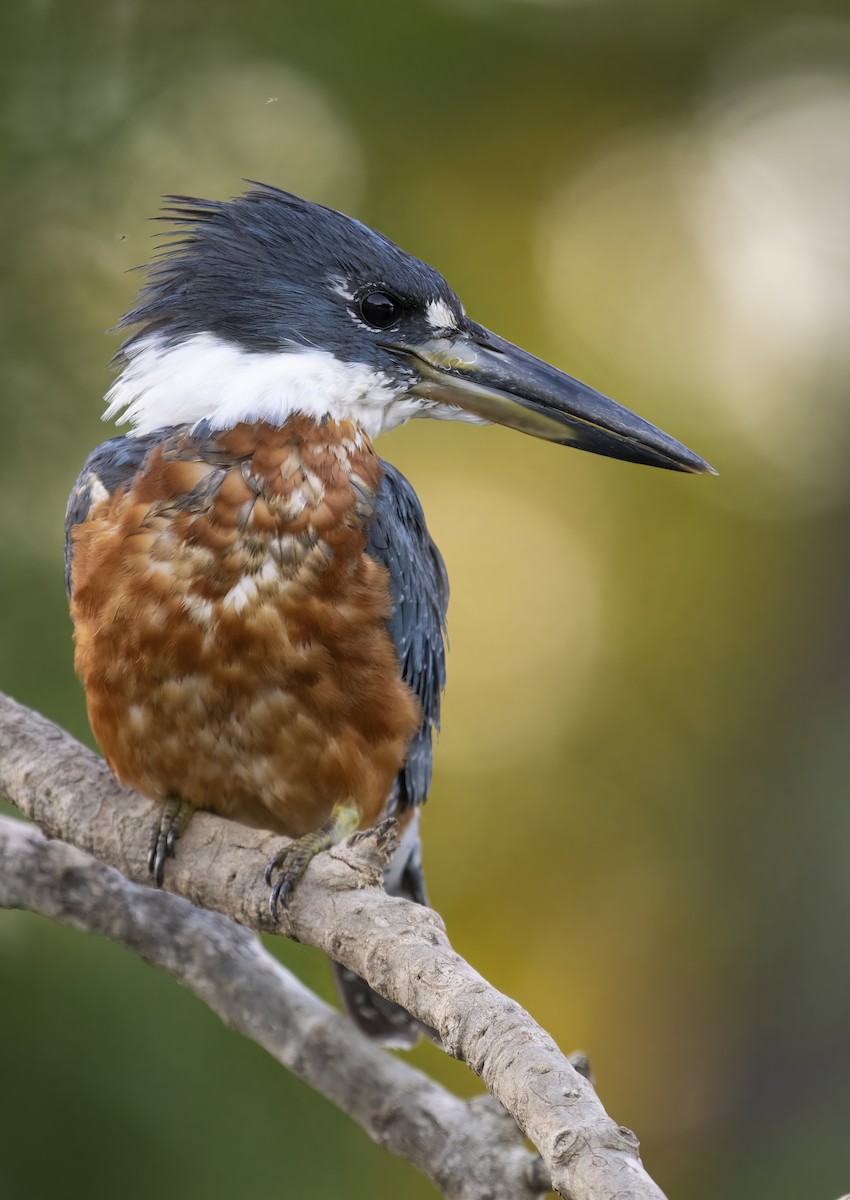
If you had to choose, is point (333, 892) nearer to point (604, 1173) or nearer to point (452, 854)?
point (604, 1173)

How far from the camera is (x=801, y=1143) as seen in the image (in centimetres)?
510

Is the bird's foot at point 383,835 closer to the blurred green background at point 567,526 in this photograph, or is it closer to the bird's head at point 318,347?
the bird's head at point 318,347

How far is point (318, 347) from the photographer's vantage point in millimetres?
2418

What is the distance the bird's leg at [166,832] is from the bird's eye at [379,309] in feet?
3.32

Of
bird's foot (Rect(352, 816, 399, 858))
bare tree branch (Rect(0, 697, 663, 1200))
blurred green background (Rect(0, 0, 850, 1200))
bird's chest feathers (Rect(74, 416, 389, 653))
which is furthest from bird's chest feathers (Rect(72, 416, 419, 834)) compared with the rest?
blurred green background (Rect(0, 0, 850, 1200))

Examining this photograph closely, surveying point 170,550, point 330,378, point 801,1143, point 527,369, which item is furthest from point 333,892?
point 801,1143

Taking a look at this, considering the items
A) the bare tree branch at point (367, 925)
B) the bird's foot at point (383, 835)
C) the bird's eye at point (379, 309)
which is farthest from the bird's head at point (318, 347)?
the bird's foot at point (383, 835)

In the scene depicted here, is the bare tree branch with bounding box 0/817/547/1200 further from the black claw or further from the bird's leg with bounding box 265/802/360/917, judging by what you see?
the black claw

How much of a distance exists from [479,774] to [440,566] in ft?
9.72

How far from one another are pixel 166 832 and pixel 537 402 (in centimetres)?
112

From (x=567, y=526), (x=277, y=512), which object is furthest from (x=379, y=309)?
(x=567, y=526)

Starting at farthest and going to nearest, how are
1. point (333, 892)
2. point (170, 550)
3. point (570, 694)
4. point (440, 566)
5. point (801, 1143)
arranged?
point (570, 694) → point (801, 1143) → point (440, 566) → point (170, 550) → point (333, 892)

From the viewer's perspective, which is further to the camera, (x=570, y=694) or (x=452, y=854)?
(x=570, y=694)

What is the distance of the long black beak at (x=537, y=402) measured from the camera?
2527mm
